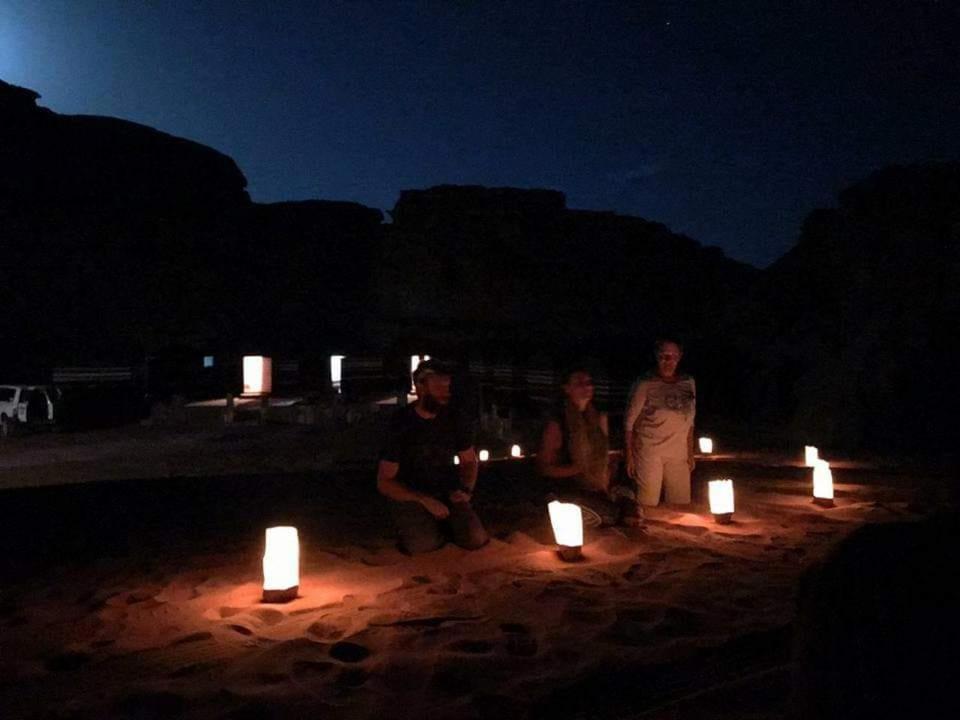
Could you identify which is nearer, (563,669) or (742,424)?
(563,669)

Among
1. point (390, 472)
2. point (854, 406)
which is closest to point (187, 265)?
point (854, 406)

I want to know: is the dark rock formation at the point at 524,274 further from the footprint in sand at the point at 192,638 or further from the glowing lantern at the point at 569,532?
the footprint in sand at the point at 192,638

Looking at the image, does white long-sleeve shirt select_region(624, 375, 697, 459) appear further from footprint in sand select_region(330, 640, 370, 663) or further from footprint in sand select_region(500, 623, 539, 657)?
footprint in sand select_region(330, 640, 370, 663)

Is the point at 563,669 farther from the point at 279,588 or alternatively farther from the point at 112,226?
the point at 112,226

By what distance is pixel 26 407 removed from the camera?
23328 mm

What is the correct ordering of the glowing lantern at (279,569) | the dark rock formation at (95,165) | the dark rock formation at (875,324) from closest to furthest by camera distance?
the glowing lantern at (279,569)
the dark rock formation at (875,324)
the dark rock formation at (95,165)

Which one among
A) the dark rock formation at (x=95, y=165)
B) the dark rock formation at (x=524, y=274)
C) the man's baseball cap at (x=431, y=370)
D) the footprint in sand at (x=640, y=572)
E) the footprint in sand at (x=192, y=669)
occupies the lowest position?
the footprint in sand at (x=192, y=669)

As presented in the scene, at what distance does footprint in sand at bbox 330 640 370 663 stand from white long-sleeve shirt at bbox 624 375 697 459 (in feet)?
14.2

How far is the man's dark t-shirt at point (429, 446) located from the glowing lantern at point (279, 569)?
1.48 metres

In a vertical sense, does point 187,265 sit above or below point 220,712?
above

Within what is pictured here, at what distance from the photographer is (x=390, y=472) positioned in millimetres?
6461

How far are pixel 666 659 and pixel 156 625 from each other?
308 cm

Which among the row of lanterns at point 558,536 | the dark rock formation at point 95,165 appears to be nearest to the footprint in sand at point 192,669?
the row of lanterns at point 558,536

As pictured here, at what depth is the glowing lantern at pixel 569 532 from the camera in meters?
6.25
